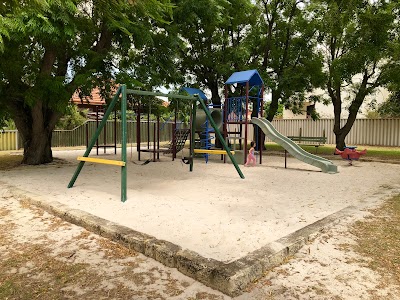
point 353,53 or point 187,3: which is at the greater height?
point 187,3

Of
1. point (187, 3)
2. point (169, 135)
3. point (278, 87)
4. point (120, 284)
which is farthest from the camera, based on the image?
point (169, 135)

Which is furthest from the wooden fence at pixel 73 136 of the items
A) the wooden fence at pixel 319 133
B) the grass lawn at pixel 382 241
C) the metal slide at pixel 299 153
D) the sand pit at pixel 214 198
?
the grass lawn at pixel 382 241

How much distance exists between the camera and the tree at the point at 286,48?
49.5 ft

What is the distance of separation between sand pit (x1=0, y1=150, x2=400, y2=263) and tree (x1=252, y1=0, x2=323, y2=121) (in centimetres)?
625

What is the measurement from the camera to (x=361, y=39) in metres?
12.9

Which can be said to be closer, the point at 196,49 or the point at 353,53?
the point at 353,53

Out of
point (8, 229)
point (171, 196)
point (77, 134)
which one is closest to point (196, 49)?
point (77, 134)

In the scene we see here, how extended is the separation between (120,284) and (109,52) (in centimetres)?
878

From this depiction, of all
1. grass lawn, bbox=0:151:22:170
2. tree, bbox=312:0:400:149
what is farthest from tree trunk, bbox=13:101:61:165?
tree, bbox=312:0:400:149

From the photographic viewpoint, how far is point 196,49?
16438 millimetres

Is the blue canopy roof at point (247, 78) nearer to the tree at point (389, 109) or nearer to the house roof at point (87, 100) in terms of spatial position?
the house roof at point (87, 100)

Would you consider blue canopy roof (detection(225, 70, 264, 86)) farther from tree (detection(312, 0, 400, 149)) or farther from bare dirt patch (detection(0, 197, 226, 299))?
bare dirt patch (detection(0, 197, 226, 299))

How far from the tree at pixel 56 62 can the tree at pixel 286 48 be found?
287 inches

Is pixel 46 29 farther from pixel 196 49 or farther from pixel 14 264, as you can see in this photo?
pixel 196 49
